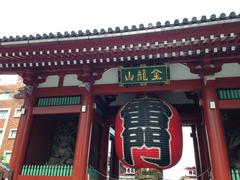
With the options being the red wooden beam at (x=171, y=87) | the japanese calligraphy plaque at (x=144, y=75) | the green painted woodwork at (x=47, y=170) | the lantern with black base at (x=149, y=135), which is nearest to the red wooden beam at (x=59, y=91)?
the red wooden beam at (x=171, y=87)

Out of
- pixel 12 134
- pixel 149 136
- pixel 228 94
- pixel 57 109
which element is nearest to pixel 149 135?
pixel 149 136

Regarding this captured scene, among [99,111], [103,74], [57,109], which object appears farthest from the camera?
[99,111]

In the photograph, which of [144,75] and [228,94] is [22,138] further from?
[228,94]

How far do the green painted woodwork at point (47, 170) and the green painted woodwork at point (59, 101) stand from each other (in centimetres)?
177

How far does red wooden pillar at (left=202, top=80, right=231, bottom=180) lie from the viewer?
16.8ft

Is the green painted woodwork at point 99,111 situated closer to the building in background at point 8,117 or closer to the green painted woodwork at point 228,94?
the green painted woodwork at point 228,94

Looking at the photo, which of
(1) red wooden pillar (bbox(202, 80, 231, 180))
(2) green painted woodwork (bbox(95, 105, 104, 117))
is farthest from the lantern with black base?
(2) green painted woodwork (bbox(95, 105, 104, 117))

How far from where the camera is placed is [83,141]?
6.04 metres

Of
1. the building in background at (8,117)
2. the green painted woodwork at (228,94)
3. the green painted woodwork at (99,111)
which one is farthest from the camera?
the building in background at (8,117)

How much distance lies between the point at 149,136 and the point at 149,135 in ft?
0.08

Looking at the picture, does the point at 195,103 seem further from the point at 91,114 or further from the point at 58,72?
the point at 58,72

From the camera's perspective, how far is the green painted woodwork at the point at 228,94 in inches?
233

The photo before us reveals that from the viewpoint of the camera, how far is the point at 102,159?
7.93 m

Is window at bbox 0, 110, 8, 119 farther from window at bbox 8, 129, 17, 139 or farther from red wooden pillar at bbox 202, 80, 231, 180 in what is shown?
red wooden pillar at bbox 202, 80, 231, 180
